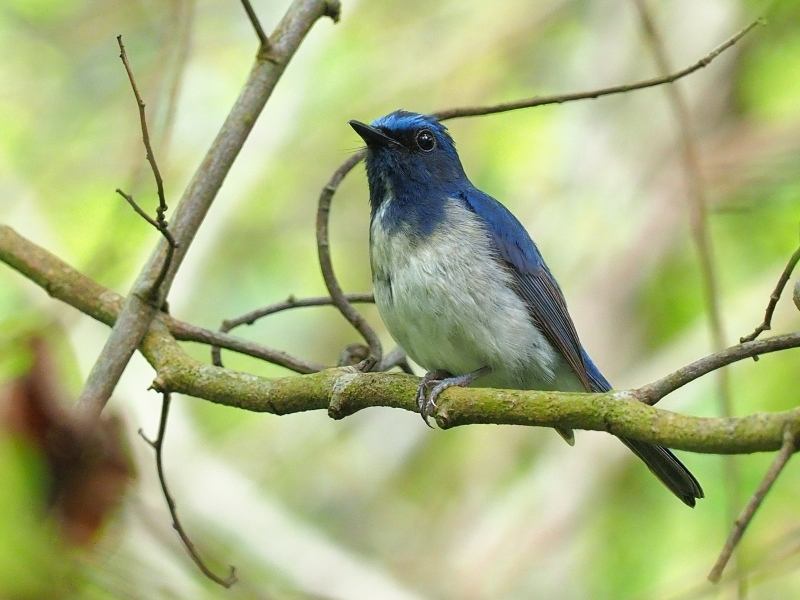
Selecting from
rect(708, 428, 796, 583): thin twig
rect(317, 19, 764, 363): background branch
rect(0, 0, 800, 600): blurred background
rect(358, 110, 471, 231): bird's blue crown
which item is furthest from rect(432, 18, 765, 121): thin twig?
rect(0, 0, 800, 600): blurred background

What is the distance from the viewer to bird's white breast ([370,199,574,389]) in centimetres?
376

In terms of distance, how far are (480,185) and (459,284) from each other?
203 inches

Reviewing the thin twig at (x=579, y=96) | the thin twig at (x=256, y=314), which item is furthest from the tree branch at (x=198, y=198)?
Answer: the thin twig at (x=579, y=96)

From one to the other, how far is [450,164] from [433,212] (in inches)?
22.2

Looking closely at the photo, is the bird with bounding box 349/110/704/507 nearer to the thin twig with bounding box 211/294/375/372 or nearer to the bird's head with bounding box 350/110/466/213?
the bird's head with bounding box 350/110/466/213

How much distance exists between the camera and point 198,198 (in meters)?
3.35

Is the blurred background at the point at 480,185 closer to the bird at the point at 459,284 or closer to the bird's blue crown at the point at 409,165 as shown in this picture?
the bird's blue crown at the point at 409,165

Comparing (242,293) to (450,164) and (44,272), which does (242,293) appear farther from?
(44,272)

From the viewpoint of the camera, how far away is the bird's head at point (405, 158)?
4.30 metres

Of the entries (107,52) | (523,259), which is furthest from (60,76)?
(523,259)

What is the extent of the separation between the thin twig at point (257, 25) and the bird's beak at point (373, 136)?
79cm

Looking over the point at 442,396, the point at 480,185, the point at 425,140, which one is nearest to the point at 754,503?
the point at 442,396

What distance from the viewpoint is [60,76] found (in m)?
7.84

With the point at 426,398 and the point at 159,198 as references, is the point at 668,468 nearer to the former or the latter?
the point at 426,398
